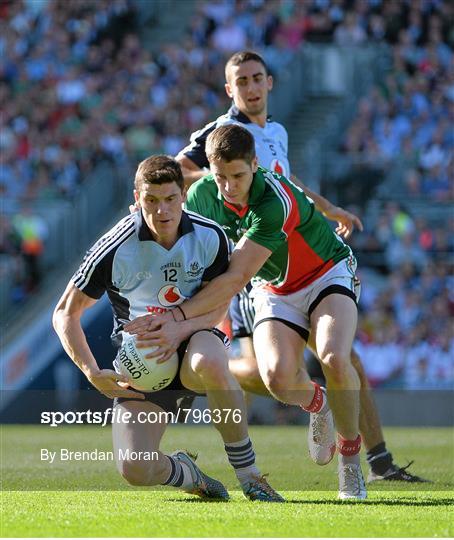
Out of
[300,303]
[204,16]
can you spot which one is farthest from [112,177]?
[300,303]

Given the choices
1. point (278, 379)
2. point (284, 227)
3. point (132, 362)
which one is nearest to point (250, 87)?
point (284, 227)

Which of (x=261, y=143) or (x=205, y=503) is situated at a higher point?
(x=261, y=143)

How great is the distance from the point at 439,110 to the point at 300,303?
1280cm

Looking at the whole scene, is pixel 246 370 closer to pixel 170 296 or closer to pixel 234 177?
pixel 170 296

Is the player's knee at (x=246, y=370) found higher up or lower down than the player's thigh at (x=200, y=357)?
lower down

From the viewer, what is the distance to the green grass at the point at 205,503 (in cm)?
588

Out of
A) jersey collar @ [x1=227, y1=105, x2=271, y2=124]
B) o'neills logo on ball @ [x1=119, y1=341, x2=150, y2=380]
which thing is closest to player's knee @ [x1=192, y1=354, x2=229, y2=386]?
o'neills logo on ball @ [x1=119, y1=341, x2=150, y2=380]

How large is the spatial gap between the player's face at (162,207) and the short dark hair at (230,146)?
30 cm

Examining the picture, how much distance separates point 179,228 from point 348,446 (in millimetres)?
1508

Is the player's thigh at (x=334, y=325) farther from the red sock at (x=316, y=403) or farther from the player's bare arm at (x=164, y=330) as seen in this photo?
the player's bare arm at (x=164, y=330)

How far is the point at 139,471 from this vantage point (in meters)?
6.96

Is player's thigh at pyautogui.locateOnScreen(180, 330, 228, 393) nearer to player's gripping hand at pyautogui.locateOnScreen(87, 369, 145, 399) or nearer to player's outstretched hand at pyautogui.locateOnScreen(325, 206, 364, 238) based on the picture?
player's gripping hand at pyautogui.locateOnScreen(87, 369, 145, 399)

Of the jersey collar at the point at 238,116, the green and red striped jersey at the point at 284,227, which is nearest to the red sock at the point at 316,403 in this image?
the green and red striped jersey at the point at 284,227

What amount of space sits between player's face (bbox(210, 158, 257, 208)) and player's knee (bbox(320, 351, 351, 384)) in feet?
3.19
